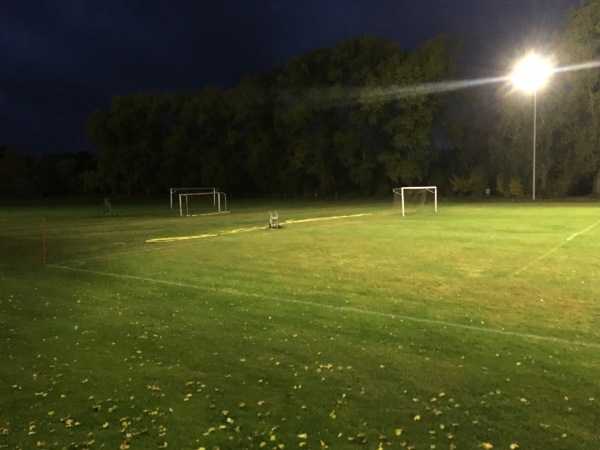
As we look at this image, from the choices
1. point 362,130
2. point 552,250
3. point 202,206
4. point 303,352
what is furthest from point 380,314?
point 362,130

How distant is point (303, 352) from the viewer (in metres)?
8.06

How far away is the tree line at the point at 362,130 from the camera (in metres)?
56.2

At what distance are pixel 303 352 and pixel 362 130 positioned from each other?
59.9m

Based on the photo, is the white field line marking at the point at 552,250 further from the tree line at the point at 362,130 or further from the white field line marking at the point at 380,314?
the tree line at the point at 362,130

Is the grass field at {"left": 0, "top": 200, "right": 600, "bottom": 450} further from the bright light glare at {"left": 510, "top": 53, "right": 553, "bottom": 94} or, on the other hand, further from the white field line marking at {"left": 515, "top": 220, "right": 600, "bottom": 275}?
the bright light glare at {"left": 510, "top": 53, "right": 553, "bottom": 94}

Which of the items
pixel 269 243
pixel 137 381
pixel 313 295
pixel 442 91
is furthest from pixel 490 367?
pixel 442 91

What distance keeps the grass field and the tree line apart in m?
44.5

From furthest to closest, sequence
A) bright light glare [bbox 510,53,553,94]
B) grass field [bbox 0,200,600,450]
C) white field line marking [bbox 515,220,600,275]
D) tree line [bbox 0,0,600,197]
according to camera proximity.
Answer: tree line [bbox 0,0,600,197] → bright light glare [bbox 510,53,553,94] → white field line marking [bbox 515,220,600,275] → grass field [bbox 0,200,600,450]

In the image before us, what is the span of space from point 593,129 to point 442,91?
1550 centimetres

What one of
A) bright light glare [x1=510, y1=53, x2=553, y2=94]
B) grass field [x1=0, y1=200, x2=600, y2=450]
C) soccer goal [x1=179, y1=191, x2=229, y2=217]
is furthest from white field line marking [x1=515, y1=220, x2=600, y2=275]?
soccer goal [x1=179, y1=191, x2=229, y2=217]

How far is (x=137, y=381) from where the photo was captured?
696 cm

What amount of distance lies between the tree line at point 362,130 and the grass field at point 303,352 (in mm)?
44496

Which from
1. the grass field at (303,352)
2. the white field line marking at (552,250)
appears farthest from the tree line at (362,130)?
the grass field at (303,352)

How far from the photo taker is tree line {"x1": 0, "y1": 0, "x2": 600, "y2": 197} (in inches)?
2212
